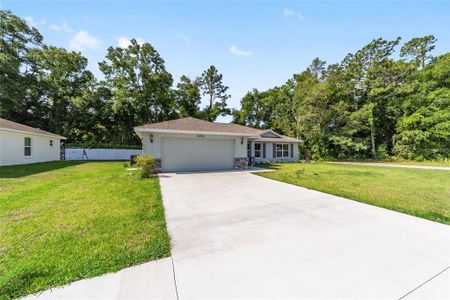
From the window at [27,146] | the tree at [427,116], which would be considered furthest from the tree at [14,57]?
the tree at [427,116]

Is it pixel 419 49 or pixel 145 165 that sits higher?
pixel 419 49

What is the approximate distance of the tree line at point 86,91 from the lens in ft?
66.8

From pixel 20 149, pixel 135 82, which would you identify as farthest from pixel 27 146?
pixel 135 82

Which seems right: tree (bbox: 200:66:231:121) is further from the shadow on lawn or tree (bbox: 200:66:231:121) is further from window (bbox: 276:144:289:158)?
the shadow on lawn

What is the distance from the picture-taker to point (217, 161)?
11977 millimetres

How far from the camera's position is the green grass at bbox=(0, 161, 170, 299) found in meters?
2.25

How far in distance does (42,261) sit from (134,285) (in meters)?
1.44

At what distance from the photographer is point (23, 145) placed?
13.2 m

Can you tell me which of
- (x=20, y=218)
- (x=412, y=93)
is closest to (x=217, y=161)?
(x=20, y=218)

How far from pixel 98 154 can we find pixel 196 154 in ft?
50.5

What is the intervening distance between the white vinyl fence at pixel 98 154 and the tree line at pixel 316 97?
12.8ft

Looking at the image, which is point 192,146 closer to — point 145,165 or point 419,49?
point 145,165

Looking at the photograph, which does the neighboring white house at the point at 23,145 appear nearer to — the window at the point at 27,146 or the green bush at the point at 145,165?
the window at the point at 27,146

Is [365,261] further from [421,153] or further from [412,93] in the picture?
[412,93]
